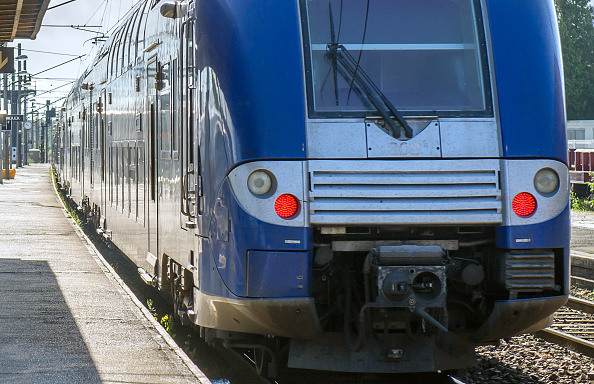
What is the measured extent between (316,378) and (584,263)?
6.64 meters

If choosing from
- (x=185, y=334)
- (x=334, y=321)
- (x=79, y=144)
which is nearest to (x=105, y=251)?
(x=79, y=144)

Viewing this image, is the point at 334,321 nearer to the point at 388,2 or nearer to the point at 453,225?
the point at 453,225

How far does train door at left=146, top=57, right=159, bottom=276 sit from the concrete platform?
0.65 meters

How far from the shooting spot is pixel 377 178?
5504 millimetres

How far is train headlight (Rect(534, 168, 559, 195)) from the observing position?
5.66 meters

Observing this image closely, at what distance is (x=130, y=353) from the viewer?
23.0 feet

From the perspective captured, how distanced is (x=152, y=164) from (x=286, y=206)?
319cm

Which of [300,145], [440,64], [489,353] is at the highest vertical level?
[440,64]

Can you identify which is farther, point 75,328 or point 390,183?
point 75,328

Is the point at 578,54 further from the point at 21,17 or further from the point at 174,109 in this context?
the point at 174,109

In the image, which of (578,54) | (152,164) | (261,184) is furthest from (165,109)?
(578,54)

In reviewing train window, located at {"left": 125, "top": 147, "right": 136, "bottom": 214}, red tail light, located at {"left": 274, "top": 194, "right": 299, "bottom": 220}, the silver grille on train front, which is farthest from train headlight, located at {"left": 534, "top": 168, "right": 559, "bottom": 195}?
train window, located at {"left": 125, "top": 147, "right": 136, "bottom": 214}

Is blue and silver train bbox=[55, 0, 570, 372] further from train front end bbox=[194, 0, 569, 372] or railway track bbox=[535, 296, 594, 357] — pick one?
railway track bbox=[535, 296, 594, 357]

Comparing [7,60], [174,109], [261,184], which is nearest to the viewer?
[261,184]
